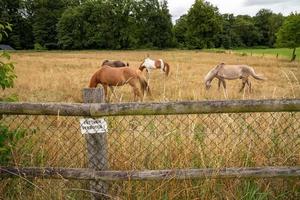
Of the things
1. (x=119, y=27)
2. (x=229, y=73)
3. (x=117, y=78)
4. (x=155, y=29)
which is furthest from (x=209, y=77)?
→ (x=119, y=27)

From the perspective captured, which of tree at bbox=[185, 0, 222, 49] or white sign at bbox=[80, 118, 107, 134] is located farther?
tree at bbox=[185, 0, 222, 49]

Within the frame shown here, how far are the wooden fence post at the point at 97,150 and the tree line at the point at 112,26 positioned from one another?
6537 cm

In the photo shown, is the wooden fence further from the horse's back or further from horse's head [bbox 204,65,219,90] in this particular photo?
horse's head [bbox 204,65,219,90]

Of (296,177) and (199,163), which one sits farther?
(199,163)

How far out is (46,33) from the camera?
83500 millimetres

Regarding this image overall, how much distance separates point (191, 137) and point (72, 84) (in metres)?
11.9

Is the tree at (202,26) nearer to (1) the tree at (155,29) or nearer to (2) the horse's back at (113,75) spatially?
(1) the tree at (155,29)

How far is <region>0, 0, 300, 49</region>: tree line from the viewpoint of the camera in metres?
70.2

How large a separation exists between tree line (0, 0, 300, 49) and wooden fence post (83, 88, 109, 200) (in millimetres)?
65367

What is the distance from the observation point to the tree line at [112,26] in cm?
7019

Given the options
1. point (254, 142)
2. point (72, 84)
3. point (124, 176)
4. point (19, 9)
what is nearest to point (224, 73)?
point (72, 84)

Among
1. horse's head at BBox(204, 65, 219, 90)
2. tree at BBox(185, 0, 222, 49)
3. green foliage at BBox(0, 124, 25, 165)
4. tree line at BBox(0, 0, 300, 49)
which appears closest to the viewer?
green foliage at BBox(0, 124, 25, 165)

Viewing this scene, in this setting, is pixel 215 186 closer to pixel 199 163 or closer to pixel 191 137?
pixel 199 163

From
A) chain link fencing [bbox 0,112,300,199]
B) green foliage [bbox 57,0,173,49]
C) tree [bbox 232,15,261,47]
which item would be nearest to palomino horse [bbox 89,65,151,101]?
chain link fencing [bbox 0,112,300,199]
